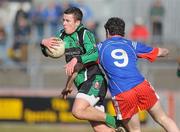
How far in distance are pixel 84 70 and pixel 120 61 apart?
2.18ft

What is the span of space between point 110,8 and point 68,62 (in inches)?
417

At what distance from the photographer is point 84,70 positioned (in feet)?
37.3

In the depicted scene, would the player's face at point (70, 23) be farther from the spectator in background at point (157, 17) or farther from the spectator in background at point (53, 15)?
the spectator in background at point (157, 17)

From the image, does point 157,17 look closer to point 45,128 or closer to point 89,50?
point 45,128

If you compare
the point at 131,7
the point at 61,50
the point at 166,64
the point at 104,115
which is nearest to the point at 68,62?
the point at 61,50

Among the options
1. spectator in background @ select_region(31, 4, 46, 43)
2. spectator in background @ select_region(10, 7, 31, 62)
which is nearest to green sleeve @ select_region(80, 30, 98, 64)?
spectator in background @ select_region(10, 7, 31, 62)

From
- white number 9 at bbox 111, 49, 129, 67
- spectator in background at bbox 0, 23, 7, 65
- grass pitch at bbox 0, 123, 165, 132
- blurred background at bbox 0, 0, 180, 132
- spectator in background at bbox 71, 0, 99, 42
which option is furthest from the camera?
spectator in background at bbox 71, 0, 99, 42

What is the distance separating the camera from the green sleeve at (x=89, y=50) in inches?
429

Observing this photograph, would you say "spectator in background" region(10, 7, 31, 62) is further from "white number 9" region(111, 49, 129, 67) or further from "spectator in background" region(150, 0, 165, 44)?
"white number 9" region(111, 49, 129, 67)

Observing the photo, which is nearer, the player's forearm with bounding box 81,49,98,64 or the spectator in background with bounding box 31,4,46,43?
the player's forearm with bounding box 81,49,98,64

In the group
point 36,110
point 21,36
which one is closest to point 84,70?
point 36,110

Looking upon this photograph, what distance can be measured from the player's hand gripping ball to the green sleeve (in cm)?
29

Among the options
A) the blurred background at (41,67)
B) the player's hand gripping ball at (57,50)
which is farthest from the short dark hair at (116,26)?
the blurred background at (41,67)

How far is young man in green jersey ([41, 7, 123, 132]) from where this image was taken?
11.0 m
